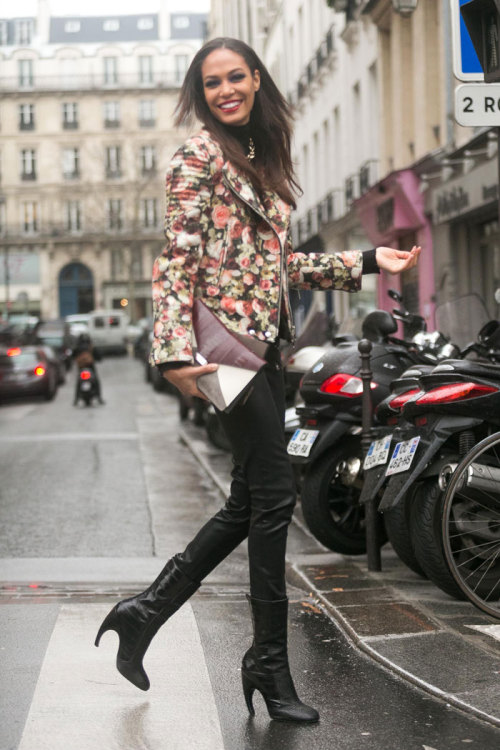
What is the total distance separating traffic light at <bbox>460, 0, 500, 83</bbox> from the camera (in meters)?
5.33

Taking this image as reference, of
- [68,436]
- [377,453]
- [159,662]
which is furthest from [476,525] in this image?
[68,436]

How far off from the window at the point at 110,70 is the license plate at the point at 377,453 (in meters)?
84.4

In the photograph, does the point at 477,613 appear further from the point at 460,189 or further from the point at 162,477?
the point at 460,189

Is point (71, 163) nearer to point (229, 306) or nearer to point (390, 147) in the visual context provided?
point (390, 147)

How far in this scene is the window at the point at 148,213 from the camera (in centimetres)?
8200

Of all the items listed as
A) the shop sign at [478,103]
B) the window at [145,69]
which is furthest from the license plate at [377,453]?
the window at [145,69]

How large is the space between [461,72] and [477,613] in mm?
2474

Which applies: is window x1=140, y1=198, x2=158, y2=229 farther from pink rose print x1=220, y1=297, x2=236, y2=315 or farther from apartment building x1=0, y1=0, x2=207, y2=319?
pink rose print x1=220, y1=297, x2=236, y2=315

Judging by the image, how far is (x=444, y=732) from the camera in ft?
11.8

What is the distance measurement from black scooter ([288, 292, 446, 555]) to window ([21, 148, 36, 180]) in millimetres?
79820

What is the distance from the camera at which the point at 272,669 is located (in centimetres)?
375

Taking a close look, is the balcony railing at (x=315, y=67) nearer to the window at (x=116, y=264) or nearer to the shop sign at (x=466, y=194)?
the shop sign at (x=466, y=194)

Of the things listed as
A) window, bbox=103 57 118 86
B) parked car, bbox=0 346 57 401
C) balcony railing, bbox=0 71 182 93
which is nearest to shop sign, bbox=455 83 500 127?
parked car, bbox=0 346 57 401

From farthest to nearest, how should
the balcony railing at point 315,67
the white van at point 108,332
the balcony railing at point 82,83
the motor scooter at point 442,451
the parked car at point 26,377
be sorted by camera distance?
the balcony railing at point 82,83
the white van at point 108,332
the parked car at point 26,377
the balcony railing at point 315,67
the motor scooter at point 442,451
